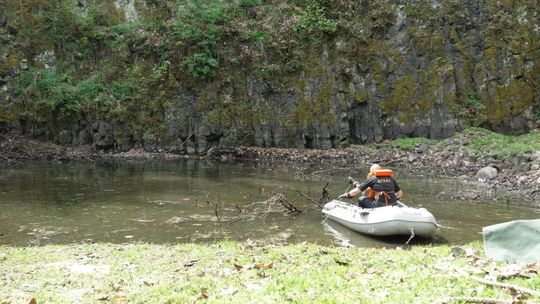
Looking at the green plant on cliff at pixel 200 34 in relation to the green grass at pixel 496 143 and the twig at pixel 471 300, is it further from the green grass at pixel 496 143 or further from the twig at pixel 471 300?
the twig at pixel 471 300

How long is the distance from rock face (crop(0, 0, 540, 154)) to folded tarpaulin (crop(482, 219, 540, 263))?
65.6 feet

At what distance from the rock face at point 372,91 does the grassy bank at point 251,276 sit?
19.3 meters

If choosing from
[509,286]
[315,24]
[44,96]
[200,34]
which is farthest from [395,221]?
[44,96]

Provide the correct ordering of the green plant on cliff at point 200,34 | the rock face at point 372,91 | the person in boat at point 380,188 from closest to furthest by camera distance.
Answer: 1. the person in boat at point 380,188
2. the rock face at point 372,91
3. the green plant on cliff at point 200,34

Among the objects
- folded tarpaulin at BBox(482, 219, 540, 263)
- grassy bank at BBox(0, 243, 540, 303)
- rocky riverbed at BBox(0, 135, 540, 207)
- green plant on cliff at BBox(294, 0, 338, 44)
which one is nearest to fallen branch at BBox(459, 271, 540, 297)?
grassy bank at BBox(0, 243, 540, 303)

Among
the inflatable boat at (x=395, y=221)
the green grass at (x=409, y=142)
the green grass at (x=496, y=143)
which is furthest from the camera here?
the green grass at (x=409, y=142)

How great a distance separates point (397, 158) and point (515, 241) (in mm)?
17249

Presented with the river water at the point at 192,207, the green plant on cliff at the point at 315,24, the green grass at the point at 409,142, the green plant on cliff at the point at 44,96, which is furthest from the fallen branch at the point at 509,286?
the green plant on cliff at the point at 44,96

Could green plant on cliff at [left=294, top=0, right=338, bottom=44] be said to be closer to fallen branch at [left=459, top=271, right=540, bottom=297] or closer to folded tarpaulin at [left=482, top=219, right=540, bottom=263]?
folded tarpaulin at [left=482, top=219, right=540, bottom=263]

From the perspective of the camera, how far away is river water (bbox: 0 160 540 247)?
10.7 metres

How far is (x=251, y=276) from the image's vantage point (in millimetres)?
5996

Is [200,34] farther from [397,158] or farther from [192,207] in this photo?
[192,207]

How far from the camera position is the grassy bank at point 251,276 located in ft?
16.1

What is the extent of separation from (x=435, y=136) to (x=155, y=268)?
72.9ft
